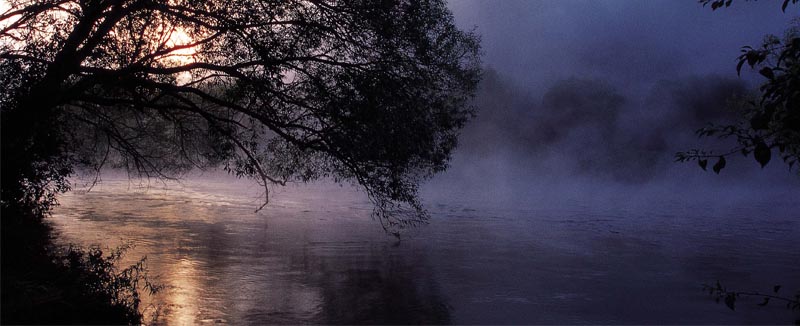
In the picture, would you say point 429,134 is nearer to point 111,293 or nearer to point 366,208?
point 111,293

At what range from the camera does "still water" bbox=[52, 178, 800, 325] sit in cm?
1495

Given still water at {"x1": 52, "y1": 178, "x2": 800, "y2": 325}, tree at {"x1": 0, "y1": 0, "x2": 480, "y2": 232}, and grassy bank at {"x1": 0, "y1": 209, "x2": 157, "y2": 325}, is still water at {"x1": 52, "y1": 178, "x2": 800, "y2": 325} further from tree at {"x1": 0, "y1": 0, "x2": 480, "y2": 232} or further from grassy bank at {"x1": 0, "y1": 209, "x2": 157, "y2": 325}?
tree at {"x1": 0, "y1": 0, "x2": 480, "y2": 232}

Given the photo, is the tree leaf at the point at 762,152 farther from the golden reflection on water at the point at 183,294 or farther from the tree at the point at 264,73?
the golden reflection on water at the point at 183,294

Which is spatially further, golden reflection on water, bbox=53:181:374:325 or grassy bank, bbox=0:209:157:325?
golden reflection on water, bbox=53:181:374:325

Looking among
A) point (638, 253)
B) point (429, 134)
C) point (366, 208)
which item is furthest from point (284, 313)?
point (366, 208)

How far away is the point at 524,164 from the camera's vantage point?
118188 millimetres

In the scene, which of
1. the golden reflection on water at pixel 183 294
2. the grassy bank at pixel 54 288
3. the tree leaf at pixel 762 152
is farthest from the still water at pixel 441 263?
the tree leaf at pixel 762 152

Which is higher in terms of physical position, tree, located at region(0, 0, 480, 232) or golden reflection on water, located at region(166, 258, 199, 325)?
tree, located at region(0, 0, 480, 232)

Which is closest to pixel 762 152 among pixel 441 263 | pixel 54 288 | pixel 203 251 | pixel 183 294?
pixel 54 288

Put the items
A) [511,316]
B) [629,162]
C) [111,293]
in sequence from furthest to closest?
[629,162]
[511,316]
[111,293]

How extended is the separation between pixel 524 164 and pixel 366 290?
341ft

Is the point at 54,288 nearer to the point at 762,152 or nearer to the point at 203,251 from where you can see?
the point at 762,152

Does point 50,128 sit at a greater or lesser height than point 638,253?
greater

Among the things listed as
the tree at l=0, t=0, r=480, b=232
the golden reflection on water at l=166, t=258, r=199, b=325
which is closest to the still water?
Result: the golden reflection on water at l=166, t=258, r=199, b=325
